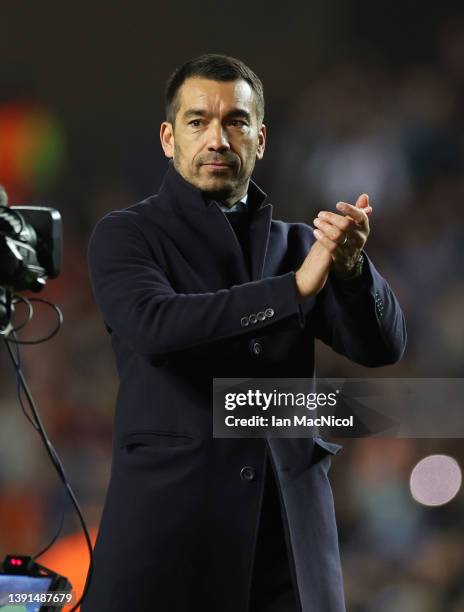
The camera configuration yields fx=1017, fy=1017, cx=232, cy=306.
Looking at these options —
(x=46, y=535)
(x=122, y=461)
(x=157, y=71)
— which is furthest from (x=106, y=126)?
(x=122, y=461)

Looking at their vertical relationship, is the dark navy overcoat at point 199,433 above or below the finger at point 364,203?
below

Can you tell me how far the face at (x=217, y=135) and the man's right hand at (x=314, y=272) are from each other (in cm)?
17

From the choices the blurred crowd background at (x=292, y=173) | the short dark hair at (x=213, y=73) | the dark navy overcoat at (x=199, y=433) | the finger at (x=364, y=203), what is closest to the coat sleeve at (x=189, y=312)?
the dark navy overcoat at (x=199, y=433)

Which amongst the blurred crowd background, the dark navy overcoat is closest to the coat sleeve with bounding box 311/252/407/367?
the dark navy overcoat

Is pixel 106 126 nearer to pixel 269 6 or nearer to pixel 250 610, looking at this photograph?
pixel 269 6

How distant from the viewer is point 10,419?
244cm

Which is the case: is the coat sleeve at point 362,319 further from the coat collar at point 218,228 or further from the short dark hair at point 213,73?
the short dark hair at point 213,73

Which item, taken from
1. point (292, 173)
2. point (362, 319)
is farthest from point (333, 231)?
point (292, 173)

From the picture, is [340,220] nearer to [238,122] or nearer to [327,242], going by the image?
[327,242]

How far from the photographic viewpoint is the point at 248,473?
38.3 inches

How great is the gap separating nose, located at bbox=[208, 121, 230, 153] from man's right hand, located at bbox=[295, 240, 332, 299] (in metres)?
0.18

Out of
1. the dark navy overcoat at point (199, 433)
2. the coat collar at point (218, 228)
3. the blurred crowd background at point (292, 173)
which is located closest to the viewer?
the dark navy overcoat at point (199, 433)

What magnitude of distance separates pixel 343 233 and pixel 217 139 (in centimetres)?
19

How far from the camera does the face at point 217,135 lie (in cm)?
109
